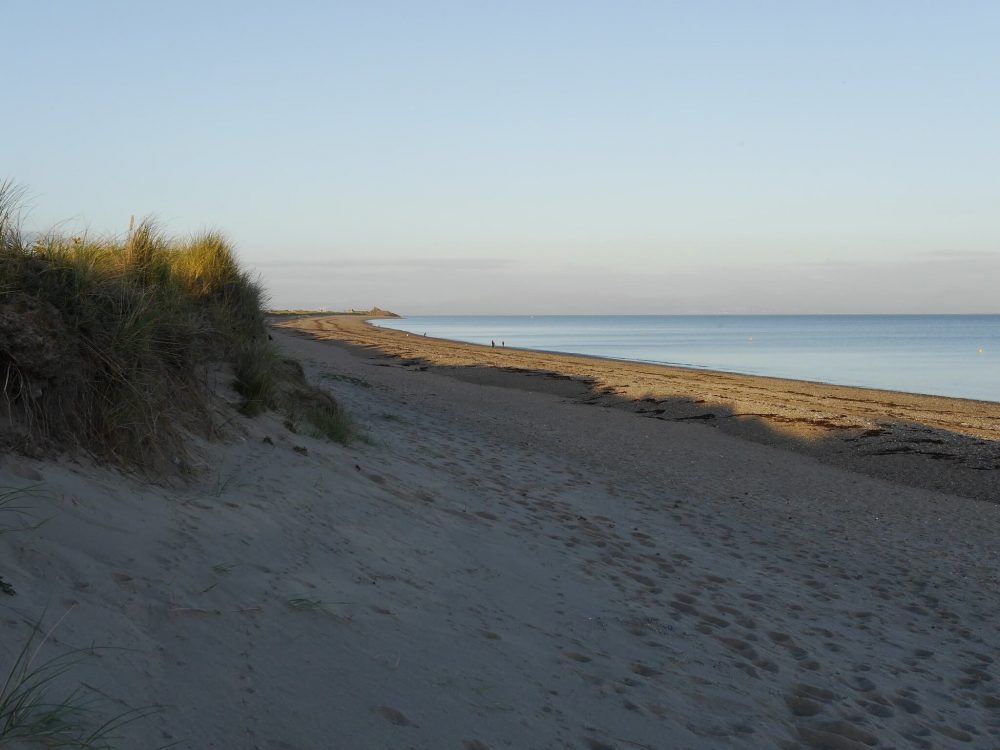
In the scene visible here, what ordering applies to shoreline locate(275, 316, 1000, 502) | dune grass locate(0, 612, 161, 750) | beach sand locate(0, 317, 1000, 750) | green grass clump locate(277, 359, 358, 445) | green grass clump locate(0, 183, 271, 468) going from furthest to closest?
1. shoreline locate(275, 316, 1000, 502)
2. green grass clump locate(277, 359, 358, 445)
3. green grass clump locate(0, 183, 271, 468)
4. beach sand locate(0, 317, 1000, 750)
5. dune grass locate(0, 612, 161, 750)

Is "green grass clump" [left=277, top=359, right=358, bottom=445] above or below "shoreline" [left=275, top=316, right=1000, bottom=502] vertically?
above

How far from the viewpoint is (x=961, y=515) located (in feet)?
33.0

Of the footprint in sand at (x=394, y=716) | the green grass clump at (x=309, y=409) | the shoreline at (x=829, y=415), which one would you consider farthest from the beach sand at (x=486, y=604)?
the shoreline at (x=829, y=415)

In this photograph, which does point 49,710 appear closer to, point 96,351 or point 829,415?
point 96,351

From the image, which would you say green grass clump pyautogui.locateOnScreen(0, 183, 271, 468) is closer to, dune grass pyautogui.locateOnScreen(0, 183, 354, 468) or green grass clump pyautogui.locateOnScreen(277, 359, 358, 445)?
dune grass pyautogui.locateOnScreen(0, 183, 354, 468)

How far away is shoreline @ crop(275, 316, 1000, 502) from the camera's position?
1327 centimetres

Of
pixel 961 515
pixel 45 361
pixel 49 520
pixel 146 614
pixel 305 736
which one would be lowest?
pixel 961 515

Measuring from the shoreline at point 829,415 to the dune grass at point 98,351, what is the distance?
11.1 m

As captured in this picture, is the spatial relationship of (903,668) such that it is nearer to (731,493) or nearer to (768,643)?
(768,643)

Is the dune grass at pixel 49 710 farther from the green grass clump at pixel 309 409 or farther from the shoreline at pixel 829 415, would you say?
the shoreline at pixel 829 415

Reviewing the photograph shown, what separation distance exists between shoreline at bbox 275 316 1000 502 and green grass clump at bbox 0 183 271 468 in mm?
11159

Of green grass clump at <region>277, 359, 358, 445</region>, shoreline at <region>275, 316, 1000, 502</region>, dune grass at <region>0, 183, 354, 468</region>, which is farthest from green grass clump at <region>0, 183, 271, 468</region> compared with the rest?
shoreline at <region>275, 316, 1000, 502</region>

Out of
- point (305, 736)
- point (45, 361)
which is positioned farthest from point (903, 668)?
point (45, 361)

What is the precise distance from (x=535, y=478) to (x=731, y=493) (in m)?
2.85
